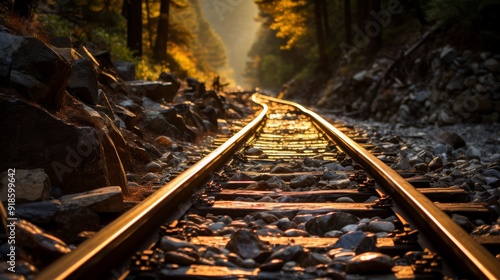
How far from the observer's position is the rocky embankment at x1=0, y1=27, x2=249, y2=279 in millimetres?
2748

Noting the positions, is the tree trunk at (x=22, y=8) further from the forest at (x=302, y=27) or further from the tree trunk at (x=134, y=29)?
the tree trunk at (x=134, y=29)

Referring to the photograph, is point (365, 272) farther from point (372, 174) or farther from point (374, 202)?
point (372, 174)

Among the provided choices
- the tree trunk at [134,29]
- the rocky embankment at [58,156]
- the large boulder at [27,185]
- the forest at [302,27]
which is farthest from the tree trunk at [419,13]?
the large boulder at [27,185]

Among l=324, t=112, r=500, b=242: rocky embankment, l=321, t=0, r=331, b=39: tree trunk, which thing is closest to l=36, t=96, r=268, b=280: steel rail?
l=324, t=112, r=500, b=242: rocky embankment

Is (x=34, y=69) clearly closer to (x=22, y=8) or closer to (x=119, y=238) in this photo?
(x=22, y=8)

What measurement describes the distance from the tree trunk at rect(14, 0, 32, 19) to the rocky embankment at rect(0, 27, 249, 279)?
837 millimetres

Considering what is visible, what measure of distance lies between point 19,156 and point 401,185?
292 centimetres

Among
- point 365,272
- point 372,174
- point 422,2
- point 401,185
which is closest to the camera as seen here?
point 365,272

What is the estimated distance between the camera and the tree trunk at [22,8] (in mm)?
5878

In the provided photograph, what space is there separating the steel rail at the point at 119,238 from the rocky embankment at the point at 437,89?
8.09 meters

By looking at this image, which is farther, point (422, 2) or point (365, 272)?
point (422, 2)

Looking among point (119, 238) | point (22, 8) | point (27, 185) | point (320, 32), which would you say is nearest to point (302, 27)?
point (320, 32)

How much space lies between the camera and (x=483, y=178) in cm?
438

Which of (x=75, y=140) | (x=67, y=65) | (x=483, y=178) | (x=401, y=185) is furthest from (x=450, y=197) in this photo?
(x=67, y=65)
